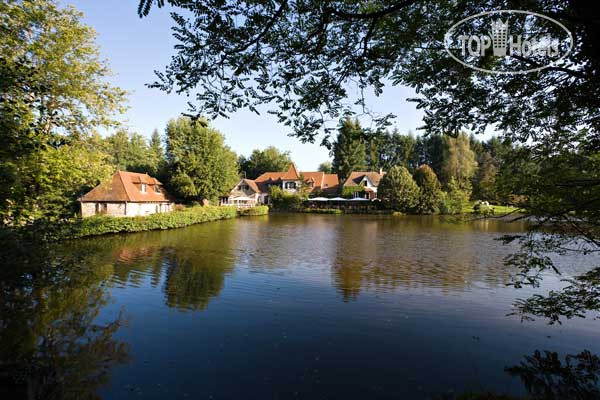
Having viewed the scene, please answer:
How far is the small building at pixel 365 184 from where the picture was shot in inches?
2199

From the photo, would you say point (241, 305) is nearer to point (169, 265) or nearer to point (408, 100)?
point (169, 265)

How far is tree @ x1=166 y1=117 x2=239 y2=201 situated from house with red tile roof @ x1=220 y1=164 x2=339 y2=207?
507 inches

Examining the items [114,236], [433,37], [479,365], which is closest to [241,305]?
[479,365]

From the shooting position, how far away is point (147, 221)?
27281 mm

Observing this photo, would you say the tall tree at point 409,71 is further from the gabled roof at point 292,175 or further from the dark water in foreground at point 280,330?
the gabled roof at point 292,175

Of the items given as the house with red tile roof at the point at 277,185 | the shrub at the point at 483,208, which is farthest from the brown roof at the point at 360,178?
the shrub at the point at 483,208

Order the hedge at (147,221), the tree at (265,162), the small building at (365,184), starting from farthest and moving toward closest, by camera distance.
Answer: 1. the tree at (265,162)
2. the small building at (365,184)
3. the hedge at (147,221)

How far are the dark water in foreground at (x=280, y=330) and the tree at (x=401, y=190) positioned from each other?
103ft

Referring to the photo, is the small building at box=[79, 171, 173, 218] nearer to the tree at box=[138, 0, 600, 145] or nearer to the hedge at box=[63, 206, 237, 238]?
the hedge at box=[63, 206, 237, 238]

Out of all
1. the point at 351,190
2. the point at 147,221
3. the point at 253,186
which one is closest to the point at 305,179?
the point at 253,186

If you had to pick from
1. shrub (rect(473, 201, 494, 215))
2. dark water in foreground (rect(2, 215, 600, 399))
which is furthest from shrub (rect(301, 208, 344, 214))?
shrub (rect(473, 201, 494, 215))

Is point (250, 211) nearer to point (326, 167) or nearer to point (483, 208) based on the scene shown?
point (483, 208)

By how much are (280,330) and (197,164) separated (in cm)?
3482

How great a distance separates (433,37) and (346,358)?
6.28m
